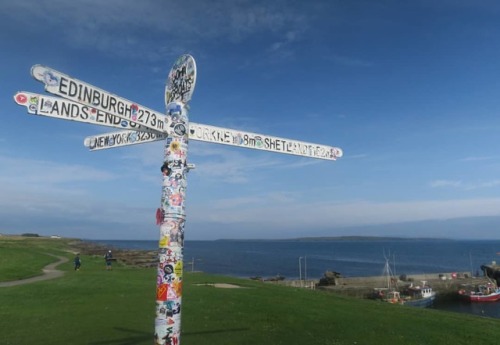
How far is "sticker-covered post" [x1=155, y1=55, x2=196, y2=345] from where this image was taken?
5484 mm

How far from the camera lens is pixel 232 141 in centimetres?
677

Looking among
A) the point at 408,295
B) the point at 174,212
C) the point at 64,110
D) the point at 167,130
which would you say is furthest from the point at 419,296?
the point at 64,110

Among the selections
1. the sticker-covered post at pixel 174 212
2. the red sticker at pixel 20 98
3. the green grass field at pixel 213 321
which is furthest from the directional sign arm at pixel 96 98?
the green grass field at pixel 213 321

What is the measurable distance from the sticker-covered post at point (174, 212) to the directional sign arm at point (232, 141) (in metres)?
0.45

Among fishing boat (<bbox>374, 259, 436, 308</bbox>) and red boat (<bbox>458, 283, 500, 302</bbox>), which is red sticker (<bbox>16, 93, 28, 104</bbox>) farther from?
red boat (<bbox>458, 283, 500, 302</bbox>)

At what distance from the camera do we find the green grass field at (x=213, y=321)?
401 inches

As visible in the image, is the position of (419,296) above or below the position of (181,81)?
below

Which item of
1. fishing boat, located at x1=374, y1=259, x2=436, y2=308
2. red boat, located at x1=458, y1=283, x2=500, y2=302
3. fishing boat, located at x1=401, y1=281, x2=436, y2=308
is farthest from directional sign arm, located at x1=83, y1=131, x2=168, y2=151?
red boat, located at x1=458, y1=283, x2=500, y2=302

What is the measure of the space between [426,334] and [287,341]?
506 centimetres

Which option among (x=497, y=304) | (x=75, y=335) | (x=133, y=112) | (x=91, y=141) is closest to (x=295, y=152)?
(x=133, y=112)

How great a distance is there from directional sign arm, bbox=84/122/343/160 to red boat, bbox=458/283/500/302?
200 ft

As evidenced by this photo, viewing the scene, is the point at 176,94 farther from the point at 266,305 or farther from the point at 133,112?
the point at 266,305

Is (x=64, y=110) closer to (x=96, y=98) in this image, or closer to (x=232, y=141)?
(x=96, y=98)

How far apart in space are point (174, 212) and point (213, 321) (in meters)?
7.70
